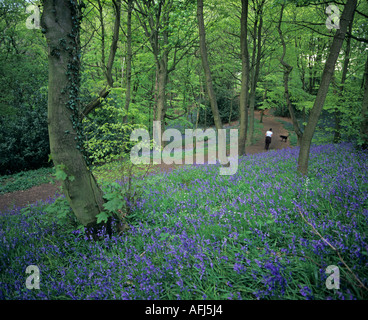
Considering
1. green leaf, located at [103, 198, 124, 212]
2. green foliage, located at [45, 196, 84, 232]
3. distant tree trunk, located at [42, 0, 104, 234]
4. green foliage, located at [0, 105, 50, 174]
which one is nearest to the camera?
distant tree trunk, located at [42, 0, 104, 234]

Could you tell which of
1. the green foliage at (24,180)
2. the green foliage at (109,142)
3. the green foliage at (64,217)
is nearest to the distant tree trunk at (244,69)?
the green foliage at (109,142)

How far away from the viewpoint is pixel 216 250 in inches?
109

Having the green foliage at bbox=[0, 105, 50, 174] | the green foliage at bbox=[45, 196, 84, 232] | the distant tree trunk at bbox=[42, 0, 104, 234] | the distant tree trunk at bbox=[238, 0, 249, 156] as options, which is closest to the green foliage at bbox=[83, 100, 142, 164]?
the distant tree trunk at bbox=[42, 0, 104, 234]

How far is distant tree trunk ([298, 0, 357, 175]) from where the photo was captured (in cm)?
471

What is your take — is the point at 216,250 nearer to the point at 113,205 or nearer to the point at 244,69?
the point at 113,205

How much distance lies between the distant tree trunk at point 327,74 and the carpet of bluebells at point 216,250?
41.6 inches

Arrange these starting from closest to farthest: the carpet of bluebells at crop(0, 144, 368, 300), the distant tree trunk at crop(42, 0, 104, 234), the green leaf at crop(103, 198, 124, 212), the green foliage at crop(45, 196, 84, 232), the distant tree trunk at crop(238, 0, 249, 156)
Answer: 1. the carpet of bluebells at crop(0, 144, 368, 300)
2. the distant tree trunk at crop(42, 0, 104, 234)
3. the green leaf at crop(103, 198, 124, 212)
4. the green foliage at crop(45, 196, 84, 232)
5. the distant tree trunk at crop(238, 0, 249, 156)

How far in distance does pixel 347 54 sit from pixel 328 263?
1571 cm

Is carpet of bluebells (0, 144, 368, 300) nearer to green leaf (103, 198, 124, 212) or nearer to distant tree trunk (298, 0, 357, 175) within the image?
green leaf (103, 198, 124, 212)

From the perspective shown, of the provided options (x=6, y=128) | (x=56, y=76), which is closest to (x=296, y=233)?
(x=56, y=76)

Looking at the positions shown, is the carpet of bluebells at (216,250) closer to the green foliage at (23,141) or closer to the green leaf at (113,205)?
the green leaf at (113,205)

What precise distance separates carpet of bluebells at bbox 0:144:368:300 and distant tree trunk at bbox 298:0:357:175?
1.06 m
